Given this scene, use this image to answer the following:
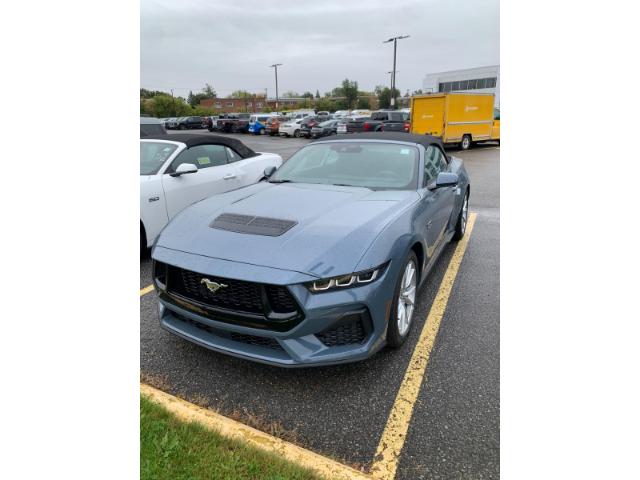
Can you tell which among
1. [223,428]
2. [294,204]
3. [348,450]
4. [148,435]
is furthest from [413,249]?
[148,435]

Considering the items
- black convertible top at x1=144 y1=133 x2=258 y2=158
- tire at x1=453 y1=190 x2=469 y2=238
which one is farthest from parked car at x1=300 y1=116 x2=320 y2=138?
tire at x1=453 y1=190 x2=469 y2=238

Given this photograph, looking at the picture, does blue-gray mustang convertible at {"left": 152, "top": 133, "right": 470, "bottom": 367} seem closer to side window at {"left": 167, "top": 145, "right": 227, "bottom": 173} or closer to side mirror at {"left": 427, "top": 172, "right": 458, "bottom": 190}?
side mirror at {"left": 427, "top": 172, "right": 458, "bottom": 190}

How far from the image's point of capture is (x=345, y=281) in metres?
2.32

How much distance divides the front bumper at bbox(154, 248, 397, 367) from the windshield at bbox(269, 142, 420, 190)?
1336mm

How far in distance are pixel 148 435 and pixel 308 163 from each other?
2.80m

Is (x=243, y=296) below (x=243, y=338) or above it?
above

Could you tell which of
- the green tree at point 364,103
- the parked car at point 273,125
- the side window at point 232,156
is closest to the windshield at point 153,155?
the side window at point 232,156

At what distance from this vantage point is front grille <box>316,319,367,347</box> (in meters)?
2.34

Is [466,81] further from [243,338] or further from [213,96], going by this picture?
[243,338]

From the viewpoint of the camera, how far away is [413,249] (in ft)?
9.64

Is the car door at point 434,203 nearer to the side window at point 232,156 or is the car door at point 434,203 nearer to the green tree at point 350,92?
the side window at point 232,156

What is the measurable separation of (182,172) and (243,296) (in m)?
2.96

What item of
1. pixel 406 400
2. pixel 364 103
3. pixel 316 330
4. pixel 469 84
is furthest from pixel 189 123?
pixel 364 103

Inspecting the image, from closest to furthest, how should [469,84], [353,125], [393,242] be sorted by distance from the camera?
[393,242]
[353,125]
[469,84]
